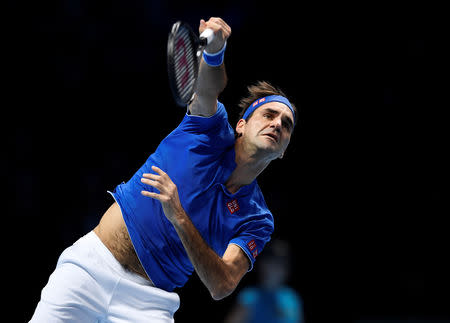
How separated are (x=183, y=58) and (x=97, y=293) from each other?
1341 mm

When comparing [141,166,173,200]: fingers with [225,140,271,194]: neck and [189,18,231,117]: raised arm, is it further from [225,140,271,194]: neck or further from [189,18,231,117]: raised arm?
[225,140,271,194]: neck

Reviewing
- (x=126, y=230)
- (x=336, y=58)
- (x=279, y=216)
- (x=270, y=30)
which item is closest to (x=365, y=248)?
(x=279, y=216)

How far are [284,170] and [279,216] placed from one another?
62cm

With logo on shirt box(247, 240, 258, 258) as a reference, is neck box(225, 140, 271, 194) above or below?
above

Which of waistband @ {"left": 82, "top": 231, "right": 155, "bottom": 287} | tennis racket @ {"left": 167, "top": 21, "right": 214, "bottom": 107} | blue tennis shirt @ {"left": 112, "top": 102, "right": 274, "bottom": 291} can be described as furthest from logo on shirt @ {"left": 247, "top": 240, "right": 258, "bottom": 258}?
tennis racket @ {"left": 167, "top": 21, "right": 214, "bottom": 107}

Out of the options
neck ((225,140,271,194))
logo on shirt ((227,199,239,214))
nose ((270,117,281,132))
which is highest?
nose ((270,117,281,132))

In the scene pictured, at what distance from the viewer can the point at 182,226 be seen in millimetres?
3113

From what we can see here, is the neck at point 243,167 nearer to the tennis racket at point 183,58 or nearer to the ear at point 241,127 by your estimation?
the ear at point 241,127

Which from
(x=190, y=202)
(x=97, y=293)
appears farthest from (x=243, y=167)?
(x=97, y=293)

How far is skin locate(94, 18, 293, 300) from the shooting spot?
122 inches

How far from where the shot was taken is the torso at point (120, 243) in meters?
3.45

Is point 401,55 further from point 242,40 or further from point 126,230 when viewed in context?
point 126,230

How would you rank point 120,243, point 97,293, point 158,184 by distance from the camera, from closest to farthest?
point 158,184
point 97,293
point 120,243

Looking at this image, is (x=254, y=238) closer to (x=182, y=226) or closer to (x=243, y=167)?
(x=243, y=167)
